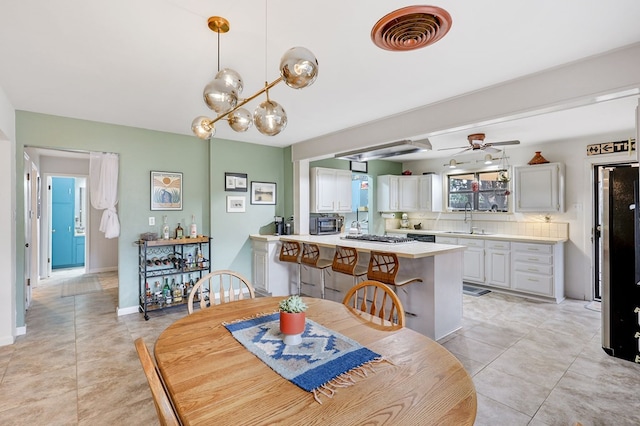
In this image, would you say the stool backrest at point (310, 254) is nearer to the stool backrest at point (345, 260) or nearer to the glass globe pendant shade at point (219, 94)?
the stool backrest at point (345, 260)

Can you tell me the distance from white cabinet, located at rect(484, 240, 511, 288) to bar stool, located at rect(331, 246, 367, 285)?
2.60 metres

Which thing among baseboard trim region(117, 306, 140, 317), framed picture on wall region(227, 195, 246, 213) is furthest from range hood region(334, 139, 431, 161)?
baseboard trim region(117, 306, 140, 317)

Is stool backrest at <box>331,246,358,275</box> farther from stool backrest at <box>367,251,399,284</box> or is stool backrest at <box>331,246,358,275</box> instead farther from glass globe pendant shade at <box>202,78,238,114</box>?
glass globe pendant shade at <box>202,78,238,114</box>

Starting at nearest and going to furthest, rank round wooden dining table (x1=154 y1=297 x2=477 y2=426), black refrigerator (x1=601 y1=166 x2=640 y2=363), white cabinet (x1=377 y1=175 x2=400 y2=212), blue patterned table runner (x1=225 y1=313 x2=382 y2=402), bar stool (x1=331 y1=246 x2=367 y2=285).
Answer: round wooden dining table (x1=154 y1=297 x2=477 y2=426)
blue patterned table runner (x1=225 y1=313 x2=382 y2=402)
black refrigerator (x1=601 y1=166 x2=640 y2=363)
bar stool (x1=331 y1=246 x2=367 y2=285)
white cabinet (x1=377 y1=175 x2=400 y2=212)

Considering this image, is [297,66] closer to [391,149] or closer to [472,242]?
[391,149]

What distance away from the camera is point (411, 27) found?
1.71 meters

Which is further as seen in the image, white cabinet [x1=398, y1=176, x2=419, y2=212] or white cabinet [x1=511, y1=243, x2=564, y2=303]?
white cabinet [x1=398, y1=176, x2=419, y2=212]

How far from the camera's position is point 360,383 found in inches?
45.9

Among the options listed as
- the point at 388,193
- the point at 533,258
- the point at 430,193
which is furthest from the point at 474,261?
the point at 388,193

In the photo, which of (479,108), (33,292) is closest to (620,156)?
(479,108)

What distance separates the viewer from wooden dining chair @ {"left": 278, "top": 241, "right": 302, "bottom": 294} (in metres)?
4.25

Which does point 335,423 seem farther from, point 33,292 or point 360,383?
point 33,292

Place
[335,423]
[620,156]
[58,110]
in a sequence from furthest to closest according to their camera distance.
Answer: [620,156] < [58,110] < [335,423]

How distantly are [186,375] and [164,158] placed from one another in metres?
3.82
